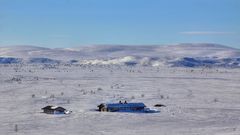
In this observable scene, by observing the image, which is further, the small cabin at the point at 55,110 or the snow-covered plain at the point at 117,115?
the small cabin at the point at 55,110

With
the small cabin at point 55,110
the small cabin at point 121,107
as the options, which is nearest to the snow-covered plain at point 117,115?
the small cabin at point 55,110

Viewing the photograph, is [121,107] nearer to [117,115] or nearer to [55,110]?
[117,115]

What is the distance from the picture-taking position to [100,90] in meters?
60.2

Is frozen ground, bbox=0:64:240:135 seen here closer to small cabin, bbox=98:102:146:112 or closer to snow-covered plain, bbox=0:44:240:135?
snow-covered plain, bbox=0:44:240:135

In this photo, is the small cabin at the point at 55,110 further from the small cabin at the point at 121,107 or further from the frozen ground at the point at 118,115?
the small cabin at the point at 121,107

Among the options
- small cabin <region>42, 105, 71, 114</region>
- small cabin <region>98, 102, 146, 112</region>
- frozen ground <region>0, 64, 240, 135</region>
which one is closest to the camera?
frozen ground <region>0, 64, 240, 135</region>

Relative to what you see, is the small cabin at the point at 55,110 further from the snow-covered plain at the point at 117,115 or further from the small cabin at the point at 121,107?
the small cabin at the point at 121,107

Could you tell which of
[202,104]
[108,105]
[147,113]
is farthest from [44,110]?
[202,104]

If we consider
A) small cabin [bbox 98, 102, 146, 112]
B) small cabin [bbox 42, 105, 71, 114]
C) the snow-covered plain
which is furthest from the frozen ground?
small cabin [bbox 98, 102, 146, 112]

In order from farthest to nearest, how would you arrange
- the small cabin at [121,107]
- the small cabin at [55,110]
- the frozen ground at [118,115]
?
1. the small cabin at [121,107]
2. the small cabin at [55,110]
3. the frozen ground at [118,115]

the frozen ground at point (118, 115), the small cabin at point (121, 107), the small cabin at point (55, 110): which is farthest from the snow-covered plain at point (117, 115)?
the small cabin at point (121, 107)

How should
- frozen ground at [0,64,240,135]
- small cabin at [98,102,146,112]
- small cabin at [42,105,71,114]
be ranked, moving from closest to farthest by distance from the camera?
frozen ground at [0,64,240,135]
small cabin at [42,105,71,114]
small cabin at [98,102,146,112]

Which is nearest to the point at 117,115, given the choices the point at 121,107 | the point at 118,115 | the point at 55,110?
the point at 118,115

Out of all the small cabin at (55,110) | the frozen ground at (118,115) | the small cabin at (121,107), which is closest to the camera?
the frozen ground at (118,115)
